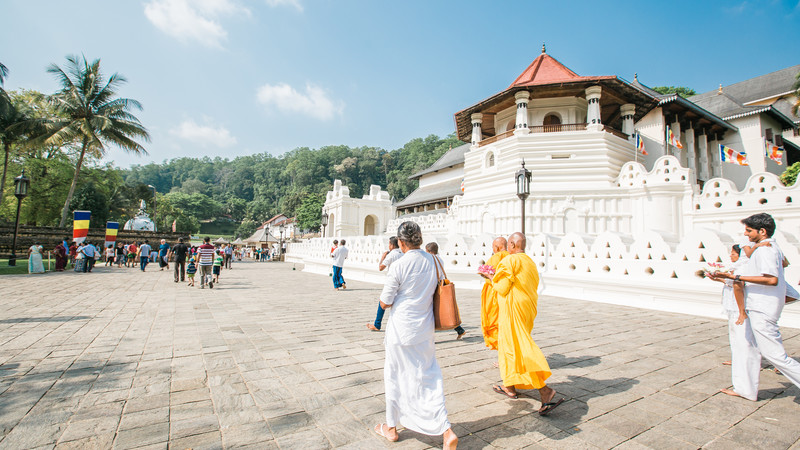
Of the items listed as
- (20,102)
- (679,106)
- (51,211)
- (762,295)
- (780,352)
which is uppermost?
(20,102)

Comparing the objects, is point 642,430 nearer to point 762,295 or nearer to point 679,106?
point 762,295

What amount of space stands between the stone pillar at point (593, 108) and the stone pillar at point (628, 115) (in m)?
2.70

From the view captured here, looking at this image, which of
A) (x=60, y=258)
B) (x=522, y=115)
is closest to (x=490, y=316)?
(x=522, y=115)

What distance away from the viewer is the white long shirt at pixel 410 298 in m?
2.43

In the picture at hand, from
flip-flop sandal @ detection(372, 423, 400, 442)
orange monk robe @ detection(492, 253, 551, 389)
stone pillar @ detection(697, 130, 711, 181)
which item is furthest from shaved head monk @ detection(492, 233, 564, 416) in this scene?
stone pillar @ detection(697, 130, 711, 181)

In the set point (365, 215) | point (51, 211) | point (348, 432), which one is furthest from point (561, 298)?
point (51, 211)

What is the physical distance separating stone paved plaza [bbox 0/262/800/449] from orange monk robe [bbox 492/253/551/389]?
1.10ft

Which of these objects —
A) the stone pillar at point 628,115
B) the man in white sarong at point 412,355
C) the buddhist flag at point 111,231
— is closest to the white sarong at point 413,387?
the man in white sarong at point 412,355

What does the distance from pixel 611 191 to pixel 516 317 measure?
50.7 feet

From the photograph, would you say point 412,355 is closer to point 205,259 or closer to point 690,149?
point 205,259

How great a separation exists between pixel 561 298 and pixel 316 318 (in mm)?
6389

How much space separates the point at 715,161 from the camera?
23188 millimetres

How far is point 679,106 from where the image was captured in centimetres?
1927

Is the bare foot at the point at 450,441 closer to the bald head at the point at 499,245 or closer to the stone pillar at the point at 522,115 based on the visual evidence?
the bald head at the point at 499,245
